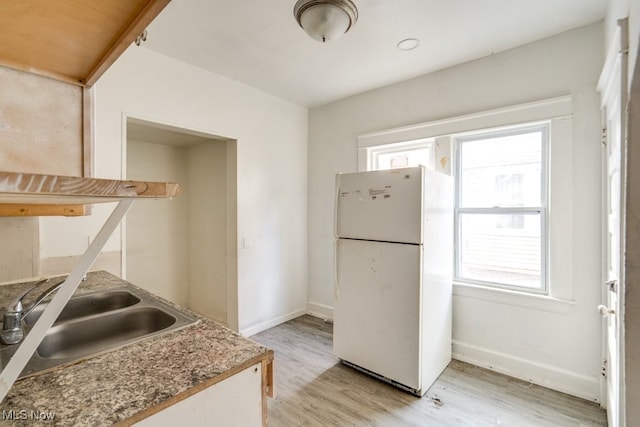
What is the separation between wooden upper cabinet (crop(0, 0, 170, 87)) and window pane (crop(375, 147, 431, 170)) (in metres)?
2.58

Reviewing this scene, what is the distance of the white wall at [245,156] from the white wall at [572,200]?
4.12ft

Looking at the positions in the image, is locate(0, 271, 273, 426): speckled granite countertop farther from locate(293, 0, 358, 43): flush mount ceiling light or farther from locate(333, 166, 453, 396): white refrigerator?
locate(293, 0, 358, 43): flush mount ceiling light

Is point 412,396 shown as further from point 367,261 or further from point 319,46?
point 319,46

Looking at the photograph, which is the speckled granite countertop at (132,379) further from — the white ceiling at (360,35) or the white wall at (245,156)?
the white ceiling at (360,35)

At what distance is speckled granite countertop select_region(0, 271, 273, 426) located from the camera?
0.66 m

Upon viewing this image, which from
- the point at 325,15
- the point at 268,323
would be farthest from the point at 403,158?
the point at 268,323

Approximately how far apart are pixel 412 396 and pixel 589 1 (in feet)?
9.31

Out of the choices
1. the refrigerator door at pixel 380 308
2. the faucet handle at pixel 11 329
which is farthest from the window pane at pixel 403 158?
the faucet handle at pixel 11 329

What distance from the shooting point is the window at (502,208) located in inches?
91.7

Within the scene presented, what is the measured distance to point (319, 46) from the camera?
2332 millimetres

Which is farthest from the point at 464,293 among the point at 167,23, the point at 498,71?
the point at 167,23

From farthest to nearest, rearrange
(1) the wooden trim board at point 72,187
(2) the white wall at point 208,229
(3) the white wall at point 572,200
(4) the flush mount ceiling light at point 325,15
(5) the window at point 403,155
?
1. (2) the white wall at point 208,229
2. (5) the window at point 403,155
3. (3) the white wall at point 572,200
4. (4) the flush mount ceiling light at point 325,15
5. (1) the wooden trim board at point 72,187

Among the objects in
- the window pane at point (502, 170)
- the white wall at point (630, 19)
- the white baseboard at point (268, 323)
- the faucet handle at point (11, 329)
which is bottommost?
the white baseboard at point (268, 323)

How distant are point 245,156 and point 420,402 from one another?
103 inches
